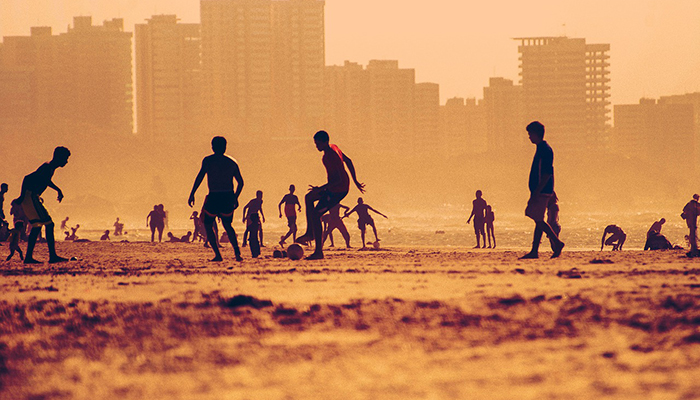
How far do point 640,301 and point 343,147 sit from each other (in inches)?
6691

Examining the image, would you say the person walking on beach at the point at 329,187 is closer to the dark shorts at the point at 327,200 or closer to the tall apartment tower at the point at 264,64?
the dark shorts at the point at 327,200

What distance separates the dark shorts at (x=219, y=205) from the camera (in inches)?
463

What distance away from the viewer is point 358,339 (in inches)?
237

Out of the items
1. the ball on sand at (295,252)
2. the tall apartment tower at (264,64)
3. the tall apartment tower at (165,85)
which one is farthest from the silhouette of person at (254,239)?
the tall apartment tower at (165,85)

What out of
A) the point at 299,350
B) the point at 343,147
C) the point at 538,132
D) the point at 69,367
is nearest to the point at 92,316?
the point at 69,367

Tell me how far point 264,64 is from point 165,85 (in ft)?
72.3

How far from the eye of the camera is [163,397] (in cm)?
494

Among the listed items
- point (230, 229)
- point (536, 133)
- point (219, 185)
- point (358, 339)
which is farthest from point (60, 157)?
point (358, 339)

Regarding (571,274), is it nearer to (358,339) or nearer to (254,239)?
(358,339)

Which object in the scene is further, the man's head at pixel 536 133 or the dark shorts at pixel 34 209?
the man's head at pixel 536 133

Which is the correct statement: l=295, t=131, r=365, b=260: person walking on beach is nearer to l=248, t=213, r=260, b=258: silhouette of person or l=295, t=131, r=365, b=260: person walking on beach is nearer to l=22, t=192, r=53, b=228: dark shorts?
l=248, t=213, r=260, b=258: silhouette of person

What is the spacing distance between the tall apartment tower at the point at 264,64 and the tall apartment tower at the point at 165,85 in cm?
806

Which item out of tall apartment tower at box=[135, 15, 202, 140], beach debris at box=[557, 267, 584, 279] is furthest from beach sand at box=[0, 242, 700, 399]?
tall apartment tower at box=[135, 15, 202, 140]

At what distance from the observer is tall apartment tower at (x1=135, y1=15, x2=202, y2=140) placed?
17950 centimetres
